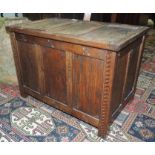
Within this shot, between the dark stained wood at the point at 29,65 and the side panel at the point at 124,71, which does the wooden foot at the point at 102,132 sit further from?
the dark stained wood at the point at 29,65

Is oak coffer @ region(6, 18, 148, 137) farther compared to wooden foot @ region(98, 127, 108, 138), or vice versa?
wooden foot @ region(98, 127, 108, 138)

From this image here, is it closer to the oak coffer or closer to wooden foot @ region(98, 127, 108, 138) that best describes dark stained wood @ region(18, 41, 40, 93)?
the oak coffer

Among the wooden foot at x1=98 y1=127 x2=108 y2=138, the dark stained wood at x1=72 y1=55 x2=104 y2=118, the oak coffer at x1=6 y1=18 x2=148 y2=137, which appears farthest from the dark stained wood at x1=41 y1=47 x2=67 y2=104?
the wooden foot at x1=98 y1=127 x2=108 y2=138

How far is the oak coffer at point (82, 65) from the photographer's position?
1190 mm

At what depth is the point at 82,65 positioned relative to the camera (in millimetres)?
1299

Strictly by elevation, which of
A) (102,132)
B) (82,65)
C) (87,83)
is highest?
(82,65)

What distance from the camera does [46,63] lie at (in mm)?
1529

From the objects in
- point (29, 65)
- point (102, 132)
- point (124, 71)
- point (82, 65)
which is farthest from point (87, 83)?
point (29, 65)

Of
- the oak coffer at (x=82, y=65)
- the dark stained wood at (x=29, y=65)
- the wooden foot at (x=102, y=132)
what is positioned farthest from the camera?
the dark stained wood at (x=29, y=65)

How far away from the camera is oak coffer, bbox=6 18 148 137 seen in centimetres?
119

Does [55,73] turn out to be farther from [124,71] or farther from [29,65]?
[124,71]

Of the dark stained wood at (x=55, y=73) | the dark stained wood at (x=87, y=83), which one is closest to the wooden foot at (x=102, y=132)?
the dark stained wood at (x=87, y=83)
